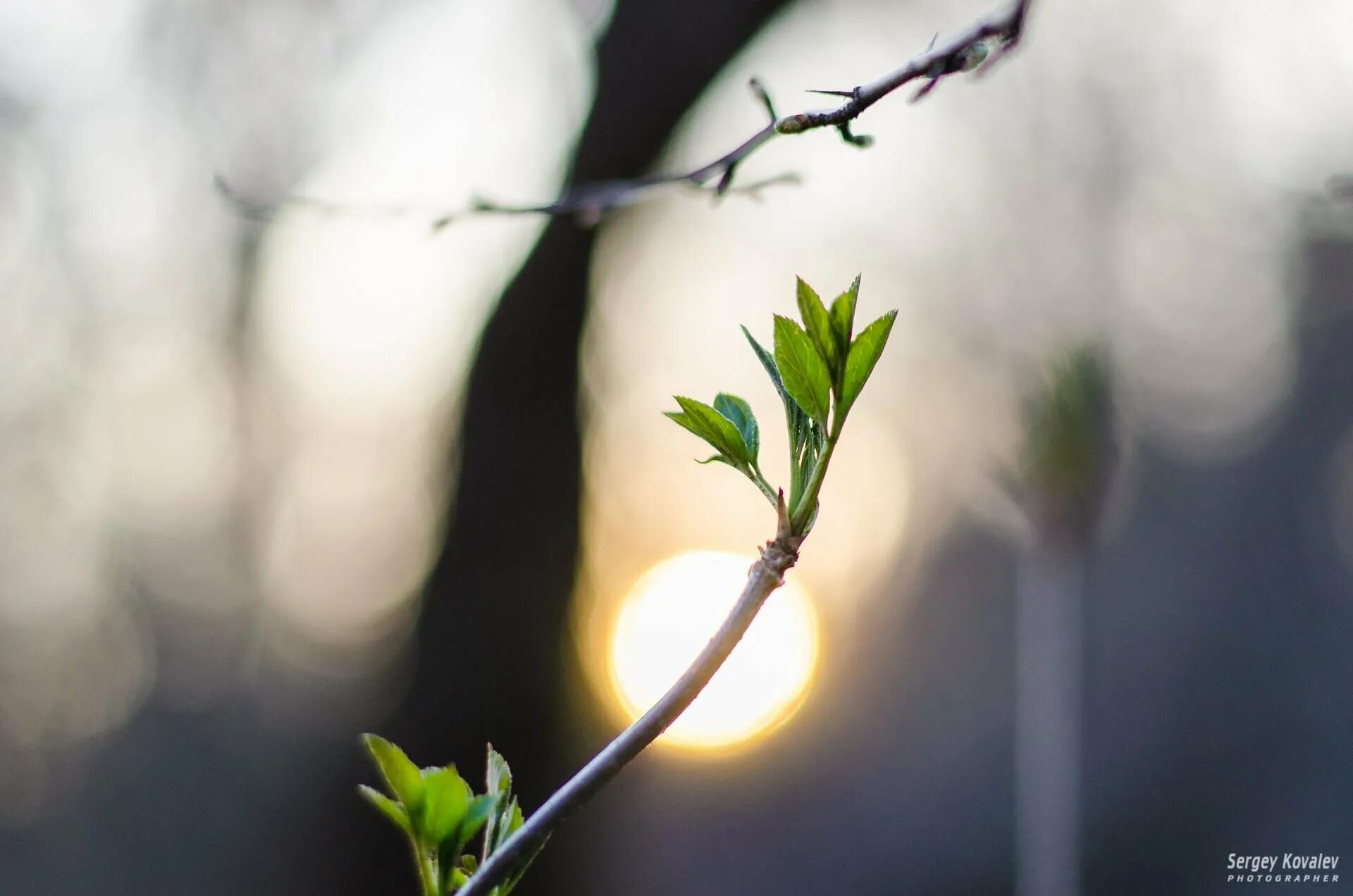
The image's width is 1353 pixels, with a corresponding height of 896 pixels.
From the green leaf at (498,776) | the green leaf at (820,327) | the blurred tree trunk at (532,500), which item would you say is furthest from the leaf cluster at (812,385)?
the blurred tree trunk at (532,500)

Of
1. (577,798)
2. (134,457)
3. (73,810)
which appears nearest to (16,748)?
(73,810)

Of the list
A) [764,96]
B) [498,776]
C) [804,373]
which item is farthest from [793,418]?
[764,96]

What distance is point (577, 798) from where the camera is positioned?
6.8 inches

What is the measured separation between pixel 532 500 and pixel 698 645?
865mm

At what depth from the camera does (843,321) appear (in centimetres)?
23

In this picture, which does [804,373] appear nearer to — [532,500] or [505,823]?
[505,823]

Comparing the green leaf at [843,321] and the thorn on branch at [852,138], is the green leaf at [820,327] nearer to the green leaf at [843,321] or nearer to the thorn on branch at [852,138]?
the green leaf at [843,321]

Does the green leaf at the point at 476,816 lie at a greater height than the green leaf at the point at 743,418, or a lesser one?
lesser

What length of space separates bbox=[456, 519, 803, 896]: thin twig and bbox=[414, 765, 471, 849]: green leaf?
0.04 meters

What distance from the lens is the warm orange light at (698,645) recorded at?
347cm

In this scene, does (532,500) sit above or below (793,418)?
below

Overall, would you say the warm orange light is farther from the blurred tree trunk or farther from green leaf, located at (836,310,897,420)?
green leaf, located at (836,310,897,420)

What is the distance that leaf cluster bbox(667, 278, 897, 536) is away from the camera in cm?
22

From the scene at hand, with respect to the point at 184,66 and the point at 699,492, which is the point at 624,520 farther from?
the point at 184,66
